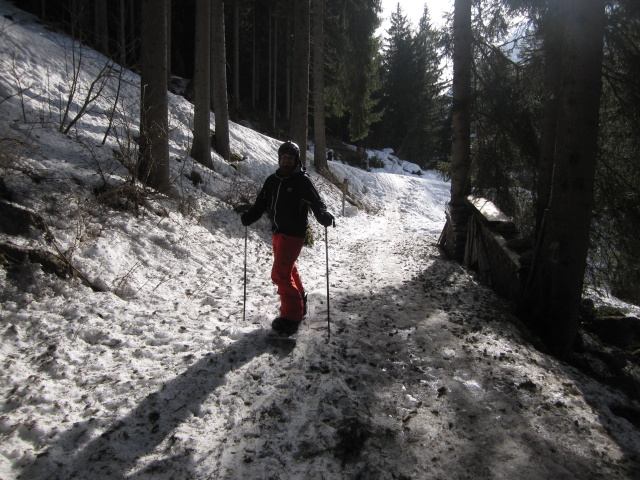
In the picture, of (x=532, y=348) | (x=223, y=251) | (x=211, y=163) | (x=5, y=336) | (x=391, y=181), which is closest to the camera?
(x=5, y=336)

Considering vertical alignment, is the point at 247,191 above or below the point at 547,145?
below

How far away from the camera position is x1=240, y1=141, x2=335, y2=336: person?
4.36 metres

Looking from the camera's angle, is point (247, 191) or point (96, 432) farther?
point (247, 191)

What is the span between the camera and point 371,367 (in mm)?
3732

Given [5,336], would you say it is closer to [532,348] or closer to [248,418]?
[248,418]

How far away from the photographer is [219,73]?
1116 centimetres

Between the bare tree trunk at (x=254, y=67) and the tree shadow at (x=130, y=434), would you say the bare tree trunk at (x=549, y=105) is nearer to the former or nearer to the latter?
the tree shadow at (x=130, y=434)

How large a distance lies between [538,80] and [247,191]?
6.96 meters

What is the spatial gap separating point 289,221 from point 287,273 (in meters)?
0.61

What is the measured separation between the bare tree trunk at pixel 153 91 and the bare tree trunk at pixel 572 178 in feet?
20.7

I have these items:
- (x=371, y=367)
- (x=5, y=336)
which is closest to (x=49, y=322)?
(x=5, y=336)

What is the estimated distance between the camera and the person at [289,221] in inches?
171

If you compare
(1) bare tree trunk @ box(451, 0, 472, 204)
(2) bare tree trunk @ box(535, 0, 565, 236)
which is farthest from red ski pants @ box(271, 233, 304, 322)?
(1) bare tree trunk @ box(451, 0, 472, 204)

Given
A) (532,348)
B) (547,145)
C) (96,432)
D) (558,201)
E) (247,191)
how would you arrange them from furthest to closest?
(247,191), (547,145), (558,201), (532,348), (96,432)
